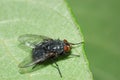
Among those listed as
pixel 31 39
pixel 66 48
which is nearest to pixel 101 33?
pixel 66 48

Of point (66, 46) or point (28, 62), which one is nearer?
point (28, 62)

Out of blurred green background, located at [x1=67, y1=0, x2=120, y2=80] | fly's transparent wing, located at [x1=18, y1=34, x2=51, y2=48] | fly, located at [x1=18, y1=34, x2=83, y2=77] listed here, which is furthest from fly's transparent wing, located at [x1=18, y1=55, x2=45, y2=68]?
blurred green background, located at [x1=67, y1=0, x2=120, y2=80]

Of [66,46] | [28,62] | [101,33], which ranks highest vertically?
[101,33]

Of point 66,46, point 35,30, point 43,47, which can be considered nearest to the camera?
point 35,30

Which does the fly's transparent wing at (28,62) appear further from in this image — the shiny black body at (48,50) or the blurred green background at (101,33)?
the blurred green background at (101,33)

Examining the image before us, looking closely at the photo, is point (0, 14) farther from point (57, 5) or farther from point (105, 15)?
point (105, 15)

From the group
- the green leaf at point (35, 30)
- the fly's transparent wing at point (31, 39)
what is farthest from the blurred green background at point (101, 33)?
the fly's transparent wing at point (31, 39)

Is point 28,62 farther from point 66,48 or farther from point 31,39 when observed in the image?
point 66,48
